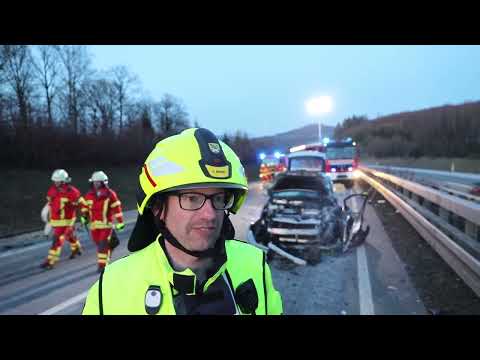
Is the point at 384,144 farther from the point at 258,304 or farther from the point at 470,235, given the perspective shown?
the point at 258,304

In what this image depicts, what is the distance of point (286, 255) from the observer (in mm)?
6422

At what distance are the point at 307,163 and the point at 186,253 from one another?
51.2ft

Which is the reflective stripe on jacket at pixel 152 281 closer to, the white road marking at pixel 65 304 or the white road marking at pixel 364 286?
the white road marking at pixel 364 286


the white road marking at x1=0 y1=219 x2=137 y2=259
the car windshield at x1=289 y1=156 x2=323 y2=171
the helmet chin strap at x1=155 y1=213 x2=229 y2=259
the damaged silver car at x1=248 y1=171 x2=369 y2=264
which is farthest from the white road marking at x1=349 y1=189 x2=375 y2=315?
the car windshield at x1=289 y1=156 x2=323 y2=171

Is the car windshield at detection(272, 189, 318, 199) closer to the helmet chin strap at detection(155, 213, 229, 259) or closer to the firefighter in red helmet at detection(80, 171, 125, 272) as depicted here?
the firefighter in red helmet at detection(80, 171, 125, 272)

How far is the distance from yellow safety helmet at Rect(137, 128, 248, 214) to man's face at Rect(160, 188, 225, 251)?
0.08 metres

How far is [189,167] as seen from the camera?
5.17 ft

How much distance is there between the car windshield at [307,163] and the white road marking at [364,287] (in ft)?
33.4

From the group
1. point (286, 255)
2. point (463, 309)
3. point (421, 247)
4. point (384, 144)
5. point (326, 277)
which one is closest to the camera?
point (463, 309)

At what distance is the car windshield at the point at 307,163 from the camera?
1659cm

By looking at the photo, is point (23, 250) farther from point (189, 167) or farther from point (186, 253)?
point (189, 167)
